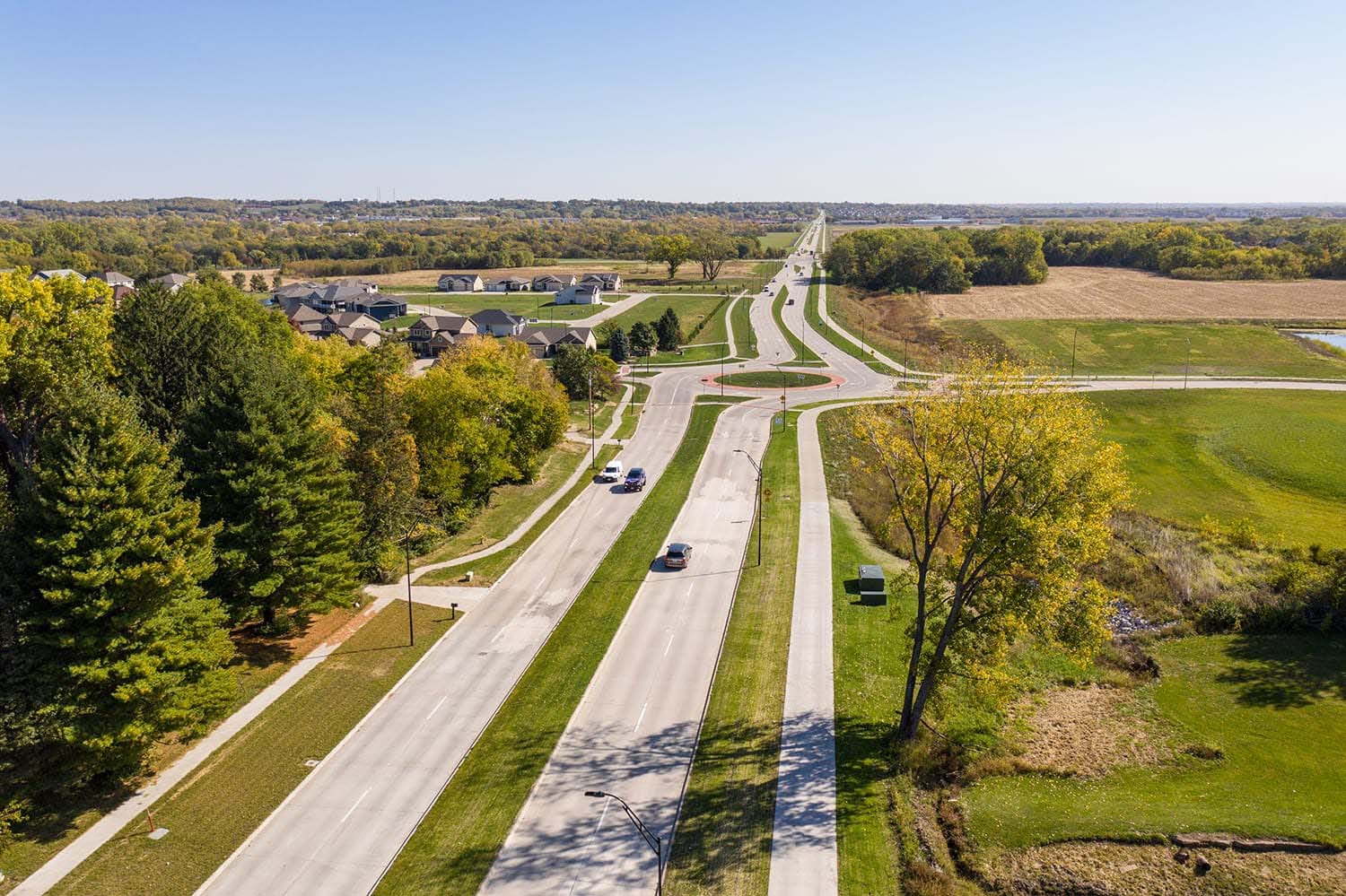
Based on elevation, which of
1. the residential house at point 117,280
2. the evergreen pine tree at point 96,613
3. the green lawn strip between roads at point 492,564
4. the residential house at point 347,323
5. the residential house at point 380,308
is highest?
the residential house at point 117,280

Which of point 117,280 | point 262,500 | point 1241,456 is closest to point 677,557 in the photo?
point 262,500

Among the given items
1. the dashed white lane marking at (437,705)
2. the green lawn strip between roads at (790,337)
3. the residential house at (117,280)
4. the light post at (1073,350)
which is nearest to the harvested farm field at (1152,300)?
the light post at (1073,350)

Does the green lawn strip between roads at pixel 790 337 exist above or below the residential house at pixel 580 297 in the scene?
below

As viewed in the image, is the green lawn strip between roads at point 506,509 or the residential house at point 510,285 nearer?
the green lawn strip between roads at point 506,509

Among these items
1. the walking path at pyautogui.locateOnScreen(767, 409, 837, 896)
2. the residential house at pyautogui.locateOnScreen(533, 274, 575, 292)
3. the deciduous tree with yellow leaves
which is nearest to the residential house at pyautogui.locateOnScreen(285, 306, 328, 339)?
the residential house at pyautogui.locateOnScreen(533, 274, 575, 292)

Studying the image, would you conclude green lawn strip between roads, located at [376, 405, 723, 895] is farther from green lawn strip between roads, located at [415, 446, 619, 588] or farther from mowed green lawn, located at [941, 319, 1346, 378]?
mowed green lawn, located at [941, 319, 1346, 378]

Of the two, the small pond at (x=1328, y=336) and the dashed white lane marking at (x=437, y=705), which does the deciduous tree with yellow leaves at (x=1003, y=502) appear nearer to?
the dashed white lane marking at (x=437, y=705)

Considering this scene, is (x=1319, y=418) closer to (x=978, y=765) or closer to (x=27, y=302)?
(x=978, y=765)
